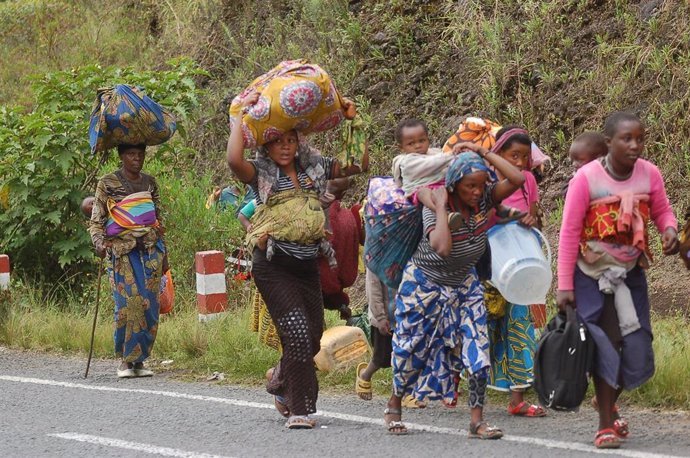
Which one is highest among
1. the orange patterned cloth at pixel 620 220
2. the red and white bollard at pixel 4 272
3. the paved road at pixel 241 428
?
the orange patterned cloth at pixel 620 220

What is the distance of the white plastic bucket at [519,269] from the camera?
275 inches

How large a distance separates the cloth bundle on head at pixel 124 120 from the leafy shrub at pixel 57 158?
2.90m

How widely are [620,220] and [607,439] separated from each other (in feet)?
3.70

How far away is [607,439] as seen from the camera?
6402mm

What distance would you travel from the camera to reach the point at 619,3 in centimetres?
1229

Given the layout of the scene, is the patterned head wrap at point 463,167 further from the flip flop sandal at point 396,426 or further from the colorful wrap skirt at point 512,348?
the flip flop sandal at point 396,426

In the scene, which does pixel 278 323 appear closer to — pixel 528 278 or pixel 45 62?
pixel 528 278

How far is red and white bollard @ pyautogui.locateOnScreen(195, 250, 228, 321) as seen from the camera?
11.1 meters

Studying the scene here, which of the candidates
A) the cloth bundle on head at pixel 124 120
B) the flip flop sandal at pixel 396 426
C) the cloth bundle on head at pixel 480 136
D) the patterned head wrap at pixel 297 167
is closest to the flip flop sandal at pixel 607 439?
the flip flop sandal at pixel 396 426

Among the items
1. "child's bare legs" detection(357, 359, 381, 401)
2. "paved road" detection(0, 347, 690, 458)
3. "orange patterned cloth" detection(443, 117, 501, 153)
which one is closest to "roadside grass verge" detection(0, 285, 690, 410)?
"paved road" detection(0, 347, 690, 458)

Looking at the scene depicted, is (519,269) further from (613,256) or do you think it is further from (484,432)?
(484,432)

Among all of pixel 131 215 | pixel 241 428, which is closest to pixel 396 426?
pixel 241 428

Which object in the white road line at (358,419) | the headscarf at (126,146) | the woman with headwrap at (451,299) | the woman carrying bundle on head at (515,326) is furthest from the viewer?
the headscarf at (126,146)

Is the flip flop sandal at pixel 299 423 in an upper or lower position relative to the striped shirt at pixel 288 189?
lower
